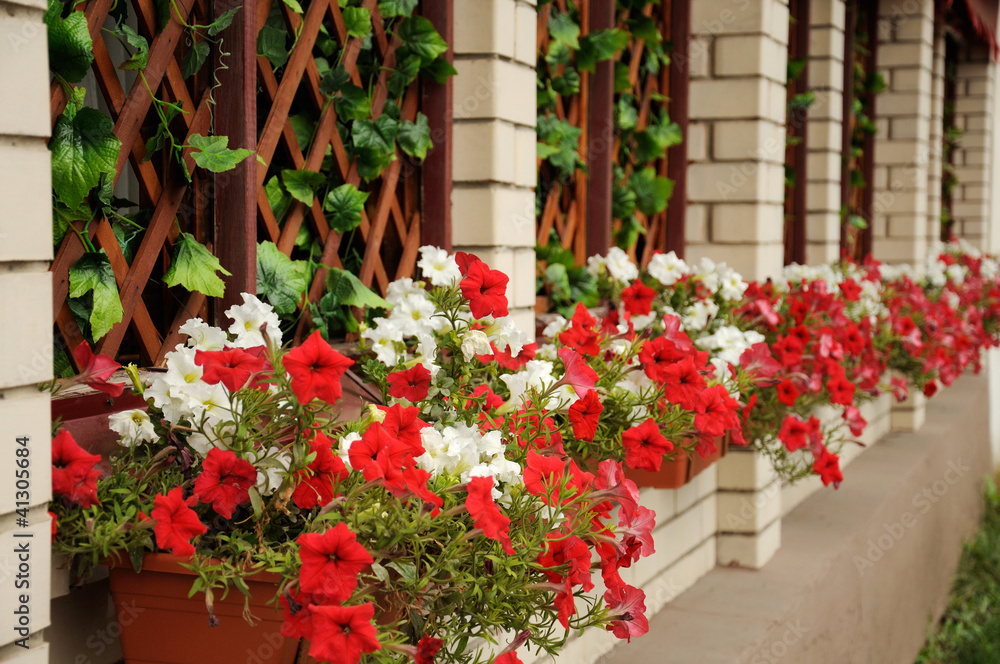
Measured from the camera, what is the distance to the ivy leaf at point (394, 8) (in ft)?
7.16

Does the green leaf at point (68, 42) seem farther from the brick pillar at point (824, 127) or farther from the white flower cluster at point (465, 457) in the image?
the brick pillar at point (824, 127)

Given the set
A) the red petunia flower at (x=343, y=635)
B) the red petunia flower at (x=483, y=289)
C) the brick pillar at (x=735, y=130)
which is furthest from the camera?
the brick pillar at (x=735, y=130)

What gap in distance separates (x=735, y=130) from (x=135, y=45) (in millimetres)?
2641

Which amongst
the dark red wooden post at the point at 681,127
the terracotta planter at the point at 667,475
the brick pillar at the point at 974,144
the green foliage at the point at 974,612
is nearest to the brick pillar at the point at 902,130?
the green foliage at the point at 974,612

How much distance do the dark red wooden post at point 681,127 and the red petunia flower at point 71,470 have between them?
2836 mm

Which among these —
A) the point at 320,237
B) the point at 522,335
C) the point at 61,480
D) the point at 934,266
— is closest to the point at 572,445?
the point at 522,335

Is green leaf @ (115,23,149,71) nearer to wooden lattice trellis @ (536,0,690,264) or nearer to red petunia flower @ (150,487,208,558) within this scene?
red petunia flower @ (150,487,208,558)

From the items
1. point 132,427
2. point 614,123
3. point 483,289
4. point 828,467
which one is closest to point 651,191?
point 614,123

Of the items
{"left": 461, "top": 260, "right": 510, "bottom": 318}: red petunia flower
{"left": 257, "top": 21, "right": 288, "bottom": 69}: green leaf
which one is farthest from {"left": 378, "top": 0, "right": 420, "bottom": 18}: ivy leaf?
{"left": 461, "top": 260, "right": 510, "bottom": 318}: red petunia flower

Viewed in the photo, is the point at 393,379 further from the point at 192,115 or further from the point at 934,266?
the point at 934,266

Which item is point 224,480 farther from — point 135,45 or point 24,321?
point 135,45

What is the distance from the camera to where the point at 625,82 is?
3320 millimetres

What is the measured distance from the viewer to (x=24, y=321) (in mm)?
1203

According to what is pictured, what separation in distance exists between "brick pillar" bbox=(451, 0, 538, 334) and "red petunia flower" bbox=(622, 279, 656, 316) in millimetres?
387
